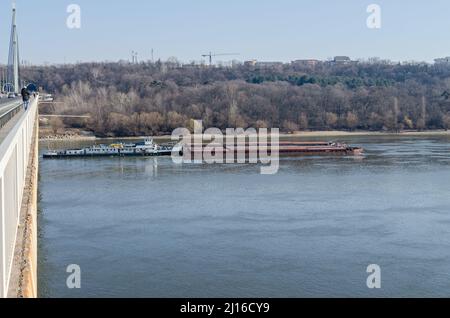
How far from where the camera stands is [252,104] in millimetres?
47156

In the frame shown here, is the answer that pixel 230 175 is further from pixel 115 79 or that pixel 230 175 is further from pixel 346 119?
pixel 115 79

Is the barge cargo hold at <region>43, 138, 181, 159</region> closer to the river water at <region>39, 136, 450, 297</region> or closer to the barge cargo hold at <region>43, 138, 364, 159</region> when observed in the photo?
the barge cargo hold at <region>43, 138, 364, 159</region>

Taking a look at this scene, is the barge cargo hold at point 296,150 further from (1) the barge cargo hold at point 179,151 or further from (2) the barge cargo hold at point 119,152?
(2) the barge cargo hold at point 119,152

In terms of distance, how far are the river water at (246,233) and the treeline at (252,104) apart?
69.7 ft

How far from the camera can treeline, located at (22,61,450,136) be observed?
141 ft

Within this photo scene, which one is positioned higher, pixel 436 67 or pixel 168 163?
pixel 436 67

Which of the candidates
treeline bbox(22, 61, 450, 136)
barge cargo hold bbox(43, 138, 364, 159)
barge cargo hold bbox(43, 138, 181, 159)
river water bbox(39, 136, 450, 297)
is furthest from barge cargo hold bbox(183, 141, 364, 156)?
treeline bbox(22, 61, 450, 136)

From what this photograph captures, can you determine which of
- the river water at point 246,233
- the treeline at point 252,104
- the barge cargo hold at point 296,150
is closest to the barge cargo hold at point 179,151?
the barge cargo hold at point 296,150

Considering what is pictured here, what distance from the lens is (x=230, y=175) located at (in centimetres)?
2098

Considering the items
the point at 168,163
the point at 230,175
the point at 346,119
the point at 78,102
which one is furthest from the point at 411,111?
the point at 230,175

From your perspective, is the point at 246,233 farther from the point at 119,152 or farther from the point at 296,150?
the point at 296,150

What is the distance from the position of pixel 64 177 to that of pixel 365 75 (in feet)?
173

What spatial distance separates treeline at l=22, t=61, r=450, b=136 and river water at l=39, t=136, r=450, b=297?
21256mm

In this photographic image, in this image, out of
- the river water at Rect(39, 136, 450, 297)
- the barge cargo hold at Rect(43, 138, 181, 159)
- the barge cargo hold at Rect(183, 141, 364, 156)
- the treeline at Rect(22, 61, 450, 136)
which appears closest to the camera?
the river water at Rect(39, 136, 450, 297)
